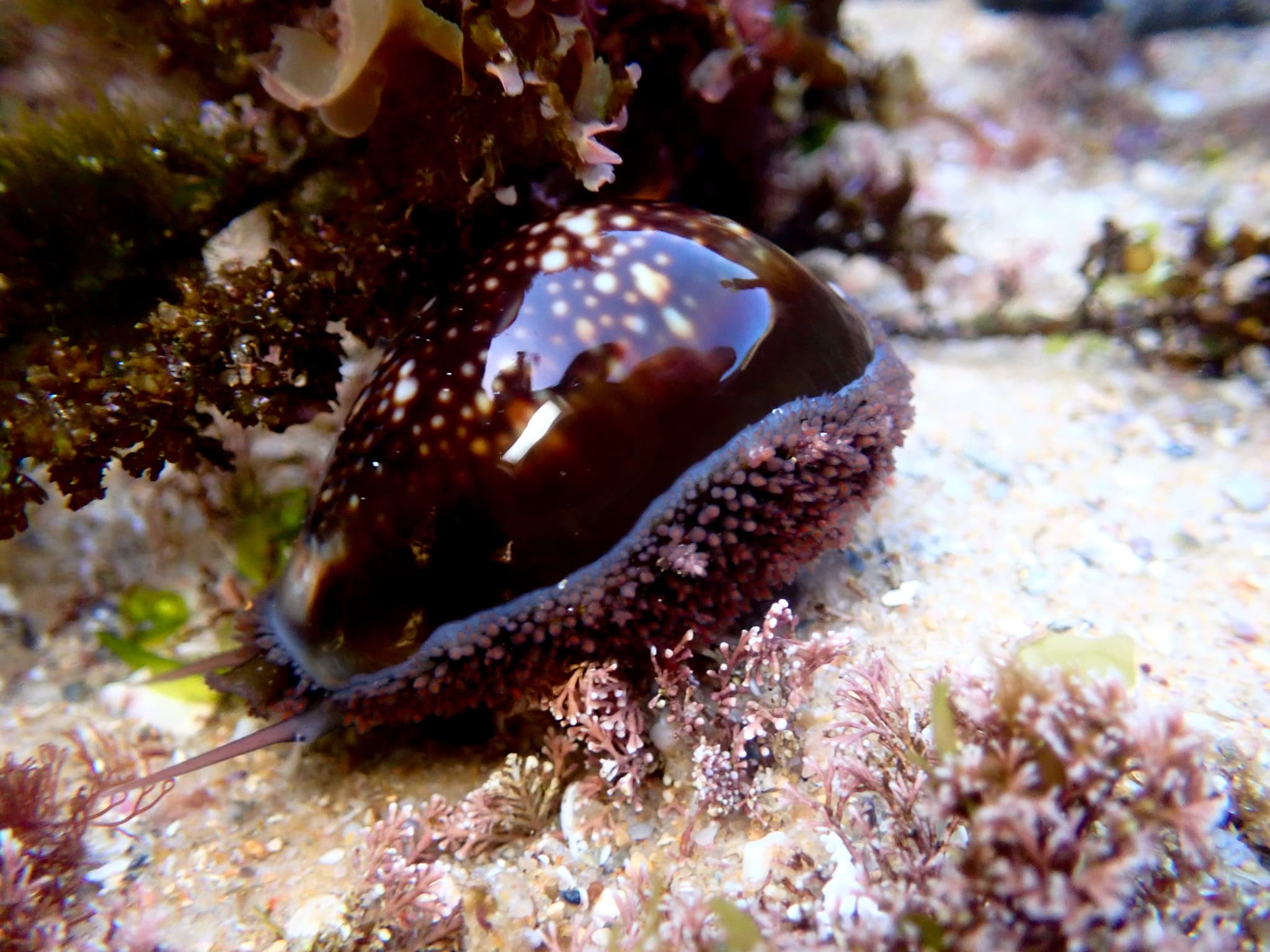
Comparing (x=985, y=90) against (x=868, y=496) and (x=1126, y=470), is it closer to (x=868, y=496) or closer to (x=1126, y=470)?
(x=1126, y=470)

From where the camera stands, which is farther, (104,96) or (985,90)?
(985,90)

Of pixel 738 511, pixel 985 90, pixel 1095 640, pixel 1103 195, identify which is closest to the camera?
pixel 1095 640

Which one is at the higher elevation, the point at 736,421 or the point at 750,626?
the point at 736,421

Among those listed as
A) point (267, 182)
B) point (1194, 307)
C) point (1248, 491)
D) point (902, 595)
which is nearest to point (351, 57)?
point (267, 182)

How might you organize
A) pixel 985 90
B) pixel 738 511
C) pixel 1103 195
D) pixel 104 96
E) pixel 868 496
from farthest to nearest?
pixel 985 90, pixel 1103 195, pixel 104 96, pixel 868 496, pixel 738 511

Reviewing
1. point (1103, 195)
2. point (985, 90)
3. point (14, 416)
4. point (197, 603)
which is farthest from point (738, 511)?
point (985, 90)

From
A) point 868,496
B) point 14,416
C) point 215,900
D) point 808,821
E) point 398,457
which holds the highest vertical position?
point 14,416
